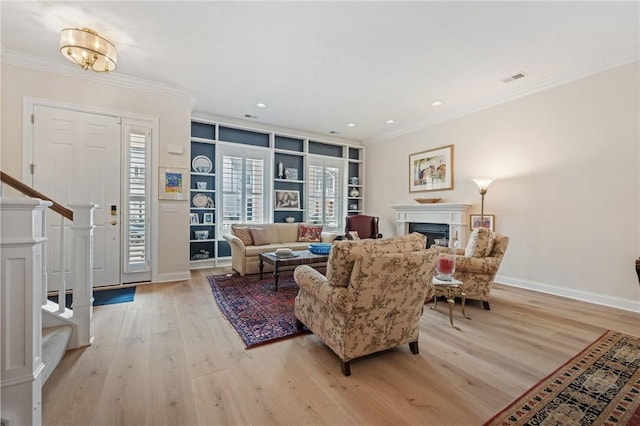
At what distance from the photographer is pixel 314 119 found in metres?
5.64

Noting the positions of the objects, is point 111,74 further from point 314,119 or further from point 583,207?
point 583,207

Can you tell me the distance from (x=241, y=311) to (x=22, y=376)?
1.82 meters

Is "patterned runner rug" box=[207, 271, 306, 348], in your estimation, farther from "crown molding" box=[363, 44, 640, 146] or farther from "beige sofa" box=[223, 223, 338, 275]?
"crown molding" box=[363, 44, 640, 146]

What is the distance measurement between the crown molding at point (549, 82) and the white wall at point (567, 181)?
70 millimetres

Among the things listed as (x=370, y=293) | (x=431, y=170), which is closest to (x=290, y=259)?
(x=370, y=293)

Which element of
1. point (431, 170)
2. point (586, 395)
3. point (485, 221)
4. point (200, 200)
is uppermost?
point (431, 170)

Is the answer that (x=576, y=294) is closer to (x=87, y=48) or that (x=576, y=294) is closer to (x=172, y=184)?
(x=172, y=184)

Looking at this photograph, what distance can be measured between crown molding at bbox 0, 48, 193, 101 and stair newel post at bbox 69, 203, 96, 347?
2583 mm

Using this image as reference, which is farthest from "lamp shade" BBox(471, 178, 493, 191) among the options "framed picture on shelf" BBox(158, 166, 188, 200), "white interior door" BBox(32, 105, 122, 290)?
"white interior door" BBox(32, 105, 122, 290)

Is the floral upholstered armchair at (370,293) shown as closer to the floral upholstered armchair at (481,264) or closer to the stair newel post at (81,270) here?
the floral upholstered armchair at (481,264)

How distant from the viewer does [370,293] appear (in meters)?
1.82

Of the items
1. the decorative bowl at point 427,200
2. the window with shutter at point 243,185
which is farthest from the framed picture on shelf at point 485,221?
the window with shutter at point 243,185

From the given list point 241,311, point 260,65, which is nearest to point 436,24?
point 260,65

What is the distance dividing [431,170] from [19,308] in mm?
5742
